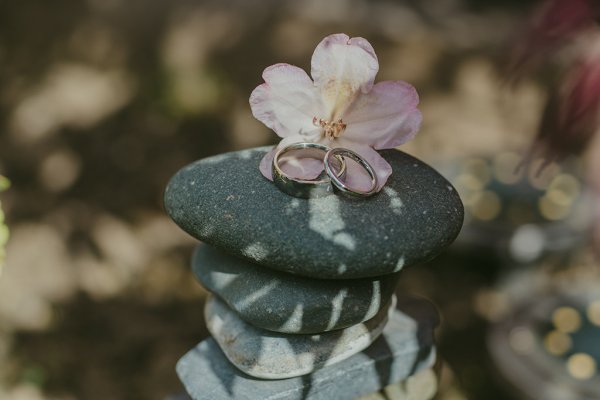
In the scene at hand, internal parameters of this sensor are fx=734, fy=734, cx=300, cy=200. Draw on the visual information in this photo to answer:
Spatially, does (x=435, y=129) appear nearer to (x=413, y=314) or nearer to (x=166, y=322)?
(x=166, y=322)

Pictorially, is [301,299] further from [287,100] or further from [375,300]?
[287,100]

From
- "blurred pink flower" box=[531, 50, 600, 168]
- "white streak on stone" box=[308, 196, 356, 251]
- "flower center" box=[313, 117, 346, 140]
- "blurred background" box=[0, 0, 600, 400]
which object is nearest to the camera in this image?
"blurred pink flower" box=[531, 50, 600, 168]

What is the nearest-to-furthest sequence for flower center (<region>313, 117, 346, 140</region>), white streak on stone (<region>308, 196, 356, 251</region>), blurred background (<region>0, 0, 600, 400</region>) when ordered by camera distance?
white streak on stone (<region>308, 196, 356, 251</region>) → flower center (<region>313, 117, 346, 140</region>) → blurred background (<region>0, 0, 600, 400</region>)

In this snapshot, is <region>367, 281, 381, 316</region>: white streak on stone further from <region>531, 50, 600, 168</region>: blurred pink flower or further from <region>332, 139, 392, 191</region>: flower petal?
<region>531, 50, 600, 168</region>: blurred pink flower

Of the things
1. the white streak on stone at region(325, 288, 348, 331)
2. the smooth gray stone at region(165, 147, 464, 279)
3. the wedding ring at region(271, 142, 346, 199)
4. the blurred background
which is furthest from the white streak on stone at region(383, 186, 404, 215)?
the blurred background

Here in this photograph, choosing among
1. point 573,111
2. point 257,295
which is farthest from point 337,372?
point 573,111

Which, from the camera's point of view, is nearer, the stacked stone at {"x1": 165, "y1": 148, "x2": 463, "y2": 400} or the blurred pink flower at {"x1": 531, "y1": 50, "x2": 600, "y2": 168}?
the blurred pink flower at {"x1": 531, "y1": 50, "x2": 600, "y2": 168}

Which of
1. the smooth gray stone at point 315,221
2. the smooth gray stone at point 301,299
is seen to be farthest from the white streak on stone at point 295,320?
the smooth gray stone at point 315,221
